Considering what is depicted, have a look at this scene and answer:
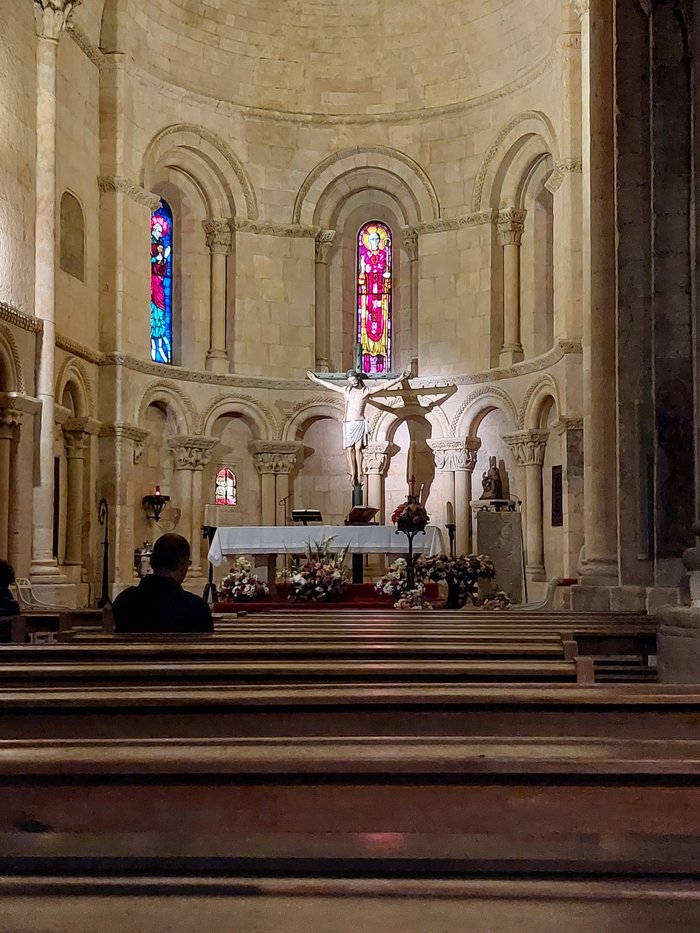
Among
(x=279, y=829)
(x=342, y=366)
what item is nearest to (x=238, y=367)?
(x=342, y=366)

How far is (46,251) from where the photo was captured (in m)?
15.3

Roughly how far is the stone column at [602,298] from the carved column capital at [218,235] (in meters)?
10.7

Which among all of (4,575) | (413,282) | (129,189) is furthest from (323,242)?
(4,575)

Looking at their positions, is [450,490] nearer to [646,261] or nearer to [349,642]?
[646,261]

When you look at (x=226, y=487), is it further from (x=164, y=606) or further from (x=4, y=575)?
(x=164, y=606)

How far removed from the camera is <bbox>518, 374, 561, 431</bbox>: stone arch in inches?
687

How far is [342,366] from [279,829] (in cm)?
1928

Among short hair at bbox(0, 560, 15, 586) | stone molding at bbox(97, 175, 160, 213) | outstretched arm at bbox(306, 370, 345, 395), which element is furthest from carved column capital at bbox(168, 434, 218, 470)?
short hair at bbox(0, 560, 15, 586)

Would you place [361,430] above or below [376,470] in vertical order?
above

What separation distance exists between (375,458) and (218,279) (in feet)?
14.4

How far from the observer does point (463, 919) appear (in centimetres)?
160

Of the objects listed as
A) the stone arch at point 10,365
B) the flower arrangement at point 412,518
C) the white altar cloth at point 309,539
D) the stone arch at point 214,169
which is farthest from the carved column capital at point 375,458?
the flower arrangement at point 412,518

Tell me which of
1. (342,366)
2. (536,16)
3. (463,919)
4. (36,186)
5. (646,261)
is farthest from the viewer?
(342,366)

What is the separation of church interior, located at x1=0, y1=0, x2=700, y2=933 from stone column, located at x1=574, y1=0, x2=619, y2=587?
4 centimetres
